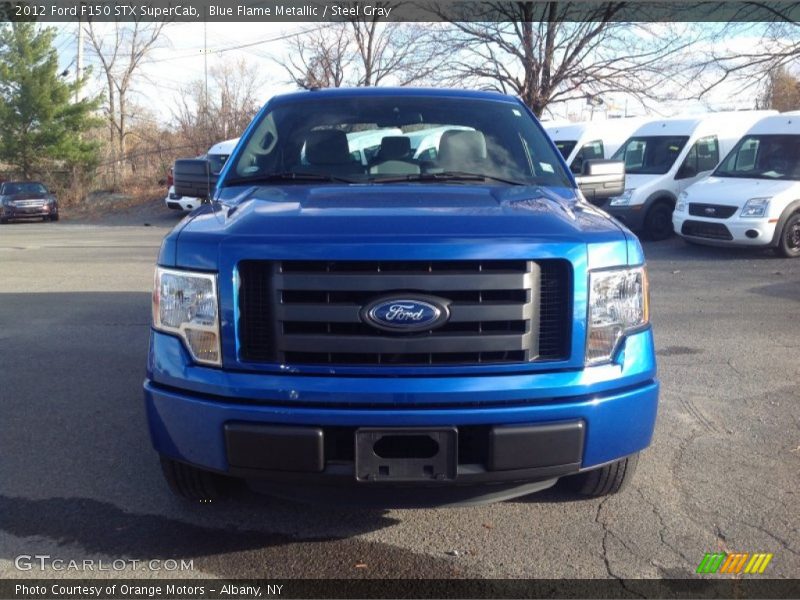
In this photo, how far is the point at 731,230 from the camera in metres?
12.2

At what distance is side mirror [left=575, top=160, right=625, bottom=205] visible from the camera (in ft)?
15.5

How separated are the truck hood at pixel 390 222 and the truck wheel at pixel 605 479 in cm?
101

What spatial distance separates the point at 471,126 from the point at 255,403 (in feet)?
8.10

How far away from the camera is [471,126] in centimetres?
466

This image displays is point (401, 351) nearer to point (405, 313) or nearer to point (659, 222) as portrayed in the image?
point (405, 313)

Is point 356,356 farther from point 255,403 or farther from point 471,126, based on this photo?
point 471,126

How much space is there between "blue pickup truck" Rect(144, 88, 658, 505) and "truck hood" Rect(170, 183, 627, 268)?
1 cm

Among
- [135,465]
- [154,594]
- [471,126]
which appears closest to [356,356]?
[154,594]

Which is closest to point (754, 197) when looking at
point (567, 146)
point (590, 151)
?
point (590, 151)

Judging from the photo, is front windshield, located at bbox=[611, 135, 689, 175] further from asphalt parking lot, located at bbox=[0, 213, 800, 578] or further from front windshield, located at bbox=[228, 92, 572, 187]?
front windshield, located at bbox=[228, 92, 572, 187]

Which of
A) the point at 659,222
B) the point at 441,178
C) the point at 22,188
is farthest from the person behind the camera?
the point at 22,188

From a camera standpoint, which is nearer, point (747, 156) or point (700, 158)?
point (747, 156)

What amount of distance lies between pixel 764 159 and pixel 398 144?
1068cm

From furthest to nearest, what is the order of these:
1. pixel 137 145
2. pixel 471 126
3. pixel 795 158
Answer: pixel 137 145 < pixel 795 158 < pixel 471 126
